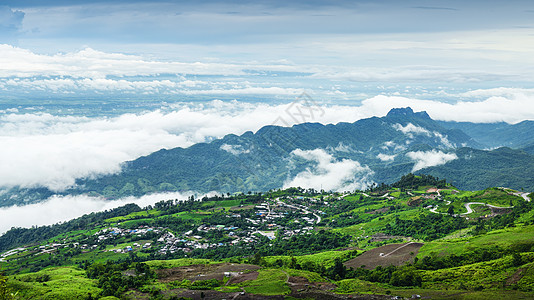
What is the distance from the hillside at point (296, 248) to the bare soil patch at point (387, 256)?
360 mm

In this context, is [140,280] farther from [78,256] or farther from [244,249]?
[78,256]

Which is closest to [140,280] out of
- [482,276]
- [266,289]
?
[266,289]

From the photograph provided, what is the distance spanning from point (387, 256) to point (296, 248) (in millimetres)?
39803

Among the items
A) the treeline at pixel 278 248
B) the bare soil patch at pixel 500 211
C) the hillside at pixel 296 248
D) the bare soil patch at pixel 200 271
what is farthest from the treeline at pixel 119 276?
the bare soil patch at pixel 500 211

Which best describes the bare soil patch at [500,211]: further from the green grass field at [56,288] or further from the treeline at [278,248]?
the green grass field at [56,288]

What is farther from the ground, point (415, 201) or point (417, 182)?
point (417, 182)

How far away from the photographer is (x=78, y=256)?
12450 cm

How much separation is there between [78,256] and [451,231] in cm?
10998

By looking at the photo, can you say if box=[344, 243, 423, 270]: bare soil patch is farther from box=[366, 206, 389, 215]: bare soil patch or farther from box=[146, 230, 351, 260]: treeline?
box=[366, 206, 389, 215]: bare soil patch

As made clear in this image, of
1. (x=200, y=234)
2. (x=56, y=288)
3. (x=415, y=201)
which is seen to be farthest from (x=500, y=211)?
(x=56, y=288)

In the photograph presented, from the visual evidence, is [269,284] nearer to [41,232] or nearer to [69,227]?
[69,227]

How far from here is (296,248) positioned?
4377 inches

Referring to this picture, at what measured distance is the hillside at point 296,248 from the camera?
57.5 m

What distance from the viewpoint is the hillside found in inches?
2264
